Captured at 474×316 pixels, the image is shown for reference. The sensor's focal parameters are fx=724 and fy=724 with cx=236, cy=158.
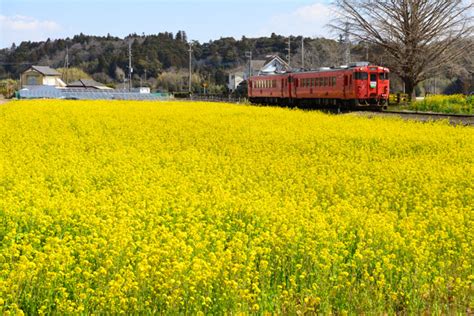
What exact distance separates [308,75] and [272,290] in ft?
115

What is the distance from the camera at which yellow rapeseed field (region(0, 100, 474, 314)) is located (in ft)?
21.0

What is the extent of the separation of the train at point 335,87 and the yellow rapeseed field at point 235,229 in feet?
56.4

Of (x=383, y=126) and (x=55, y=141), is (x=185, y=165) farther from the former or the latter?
(x=383, y=126)

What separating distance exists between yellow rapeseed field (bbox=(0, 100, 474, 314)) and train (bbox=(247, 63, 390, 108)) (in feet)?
56.4

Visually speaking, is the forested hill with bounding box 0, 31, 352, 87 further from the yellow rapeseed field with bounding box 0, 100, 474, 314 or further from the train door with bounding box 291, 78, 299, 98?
the yellow rapeseed field with bounding box 0, 100, 474, 314

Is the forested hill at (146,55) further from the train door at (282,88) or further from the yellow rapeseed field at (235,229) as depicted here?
the yellow rapeseed field at (235,229)

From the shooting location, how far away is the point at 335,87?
3700 centimetres

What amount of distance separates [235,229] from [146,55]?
5983 inches

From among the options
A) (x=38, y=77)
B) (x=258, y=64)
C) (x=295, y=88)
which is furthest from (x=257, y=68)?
(x=295, y=88)

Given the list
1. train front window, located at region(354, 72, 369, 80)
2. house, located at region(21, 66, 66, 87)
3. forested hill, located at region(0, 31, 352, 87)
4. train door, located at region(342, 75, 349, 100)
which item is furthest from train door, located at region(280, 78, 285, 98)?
forested hill, located at region(0, 31, 352, 87)

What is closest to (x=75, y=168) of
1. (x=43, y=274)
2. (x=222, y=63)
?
(x=43, y=274)

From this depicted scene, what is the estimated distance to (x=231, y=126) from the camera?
24.2 m

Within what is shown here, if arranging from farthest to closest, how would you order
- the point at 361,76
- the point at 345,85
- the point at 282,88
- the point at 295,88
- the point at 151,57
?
the point at 151,57 < the point at 282,88 < the point at 295,88 < the point at 345,85 < the point at 361,76

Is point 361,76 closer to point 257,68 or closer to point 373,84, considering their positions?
point 373,84
